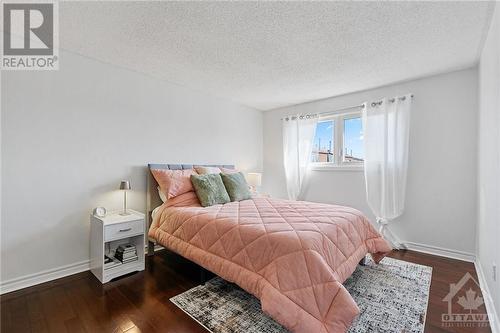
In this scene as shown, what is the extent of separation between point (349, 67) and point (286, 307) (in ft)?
8.75

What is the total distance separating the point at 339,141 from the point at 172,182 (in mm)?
2824

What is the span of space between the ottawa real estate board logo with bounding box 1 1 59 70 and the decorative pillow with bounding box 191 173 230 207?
6.20ft

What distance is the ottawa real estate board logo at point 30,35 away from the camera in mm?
1815

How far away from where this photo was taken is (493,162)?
1729 millimetres

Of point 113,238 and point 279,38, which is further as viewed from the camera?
point 113,238

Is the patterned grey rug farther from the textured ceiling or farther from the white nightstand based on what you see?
the textured ceiling

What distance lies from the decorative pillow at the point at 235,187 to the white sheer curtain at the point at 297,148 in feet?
4.54

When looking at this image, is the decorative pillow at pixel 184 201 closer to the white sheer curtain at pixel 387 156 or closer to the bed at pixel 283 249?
the bed at pixel 283 249

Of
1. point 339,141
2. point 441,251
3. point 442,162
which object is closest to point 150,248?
point 339,141

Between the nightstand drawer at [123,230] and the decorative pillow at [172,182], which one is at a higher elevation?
the decorative pillow at [172,182]

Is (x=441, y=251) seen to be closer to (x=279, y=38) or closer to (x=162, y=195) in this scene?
(x=279, y=38)

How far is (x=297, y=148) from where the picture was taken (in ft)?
14.1

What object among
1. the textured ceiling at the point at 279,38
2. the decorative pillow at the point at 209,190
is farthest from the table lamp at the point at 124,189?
the textured ceiling at the point at 279,38

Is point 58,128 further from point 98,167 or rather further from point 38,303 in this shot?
point 38,303
